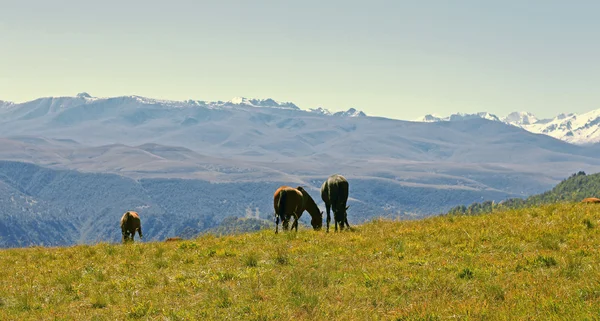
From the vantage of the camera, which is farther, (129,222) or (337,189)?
(129,222)

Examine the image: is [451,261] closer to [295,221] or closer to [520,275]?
[520,275]

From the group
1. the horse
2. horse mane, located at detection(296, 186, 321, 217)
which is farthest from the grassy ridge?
horse mane, located at detection(296, 186, 321, 217)

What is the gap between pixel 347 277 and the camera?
16312 millimetres

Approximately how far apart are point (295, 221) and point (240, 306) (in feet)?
51.5

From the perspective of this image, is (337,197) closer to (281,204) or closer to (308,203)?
(281,204)

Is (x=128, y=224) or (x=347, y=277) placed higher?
(x=347, y=277)

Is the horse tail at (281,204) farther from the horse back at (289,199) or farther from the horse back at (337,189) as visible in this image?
the horse back at (337,189)

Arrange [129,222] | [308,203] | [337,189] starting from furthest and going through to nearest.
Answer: [129,222], [308,203], [337,189]

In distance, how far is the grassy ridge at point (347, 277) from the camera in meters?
13.3

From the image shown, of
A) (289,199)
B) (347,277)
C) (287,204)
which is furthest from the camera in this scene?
(289,199)

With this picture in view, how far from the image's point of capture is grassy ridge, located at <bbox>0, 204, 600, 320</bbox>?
1327 centimetres

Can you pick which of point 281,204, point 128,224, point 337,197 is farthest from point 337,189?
point 128,224

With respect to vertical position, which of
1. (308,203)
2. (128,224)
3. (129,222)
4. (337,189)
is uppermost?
(337,189)

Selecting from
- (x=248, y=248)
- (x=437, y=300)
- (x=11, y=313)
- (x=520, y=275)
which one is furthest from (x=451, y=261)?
(x=11, y=313)
